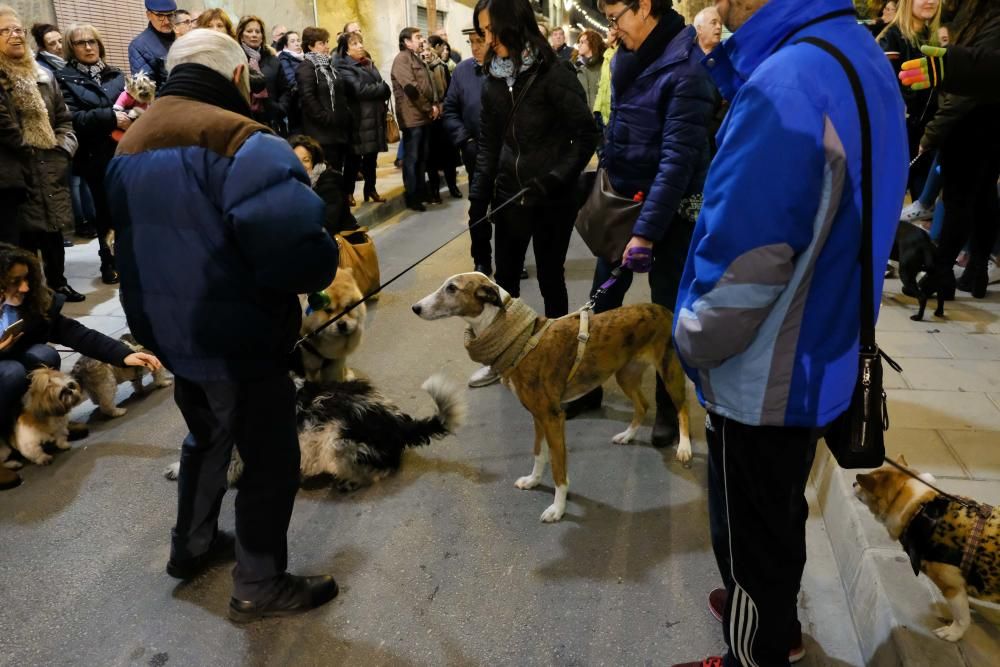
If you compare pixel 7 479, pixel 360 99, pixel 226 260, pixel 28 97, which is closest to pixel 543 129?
pixel 226 260

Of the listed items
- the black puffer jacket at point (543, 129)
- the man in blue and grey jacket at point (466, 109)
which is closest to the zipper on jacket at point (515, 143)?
the black puffer jacket at point (543, 129)

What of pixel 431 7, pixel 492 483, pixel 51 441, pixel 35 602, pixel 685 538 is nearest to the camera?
pixel 35 602

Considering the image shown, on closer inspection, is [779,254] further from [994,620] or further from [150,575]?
[150,575]

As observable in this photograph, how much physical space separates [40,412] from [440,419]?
2.03 meters

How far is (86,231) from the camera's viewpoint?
25.2 feet

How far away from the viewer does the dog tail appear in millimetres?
3518

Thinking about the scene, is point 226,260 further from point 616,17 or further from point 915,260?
point 915,260

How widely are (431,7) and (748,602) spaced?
17330 millimetres

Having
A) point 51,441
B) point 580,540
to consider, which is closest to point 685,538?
point 580,540

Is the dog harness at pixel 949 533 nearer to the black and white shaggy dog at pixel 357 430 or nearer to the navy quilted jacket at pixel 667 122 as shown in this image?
the navy quilted jacket at pixel 667 122

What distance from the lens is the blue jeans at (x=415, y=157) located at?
30.6 feet

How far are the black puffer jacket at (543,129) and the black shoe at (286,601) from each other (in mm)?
2312

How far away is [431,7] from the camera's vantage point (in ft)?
55.0

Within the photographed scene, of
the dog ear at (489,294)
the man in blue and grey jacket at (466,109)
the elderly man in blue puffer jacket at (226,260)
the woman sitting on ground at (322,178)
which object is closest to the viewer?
the elderly man in blue puffer jacket at (226,260)
